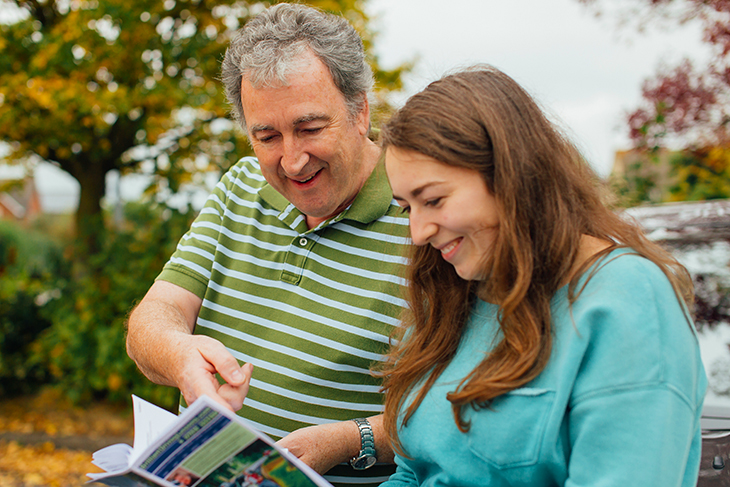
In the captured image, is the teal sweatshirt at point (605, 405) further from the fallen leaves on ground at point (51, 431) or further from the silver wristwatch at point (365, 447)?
the fallen leaves on ground at point (51, 431)

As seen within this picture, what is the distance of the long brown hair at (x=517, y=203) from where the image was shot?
112 centimetres

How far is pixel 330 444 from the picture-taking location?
62.0 inches

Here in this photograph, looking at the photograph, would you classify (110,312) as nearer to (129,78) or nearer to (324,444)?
(129,78)

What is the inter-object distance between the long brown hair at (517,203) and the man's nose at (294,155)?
47 centimetres

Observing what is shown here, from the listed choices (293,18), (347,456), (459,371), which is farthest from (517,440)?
(293,18)

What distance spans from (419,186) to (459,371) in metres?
0.40

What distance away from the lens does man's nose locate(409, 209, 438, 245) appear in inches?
47.2

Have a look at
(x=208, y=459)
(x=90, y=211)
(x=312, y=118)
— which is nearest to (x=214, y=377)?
(x=208, y=459)

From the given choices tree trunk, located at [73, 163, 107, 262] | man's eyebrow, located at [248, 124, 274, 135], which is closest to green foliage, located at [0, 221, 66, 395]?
tree trunk, located at [73, 163, 107, 262]

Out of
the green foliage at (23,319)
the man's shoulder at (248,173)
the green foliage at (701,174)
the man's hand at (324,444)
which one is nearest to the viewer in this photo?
the man's hand at (324,444)

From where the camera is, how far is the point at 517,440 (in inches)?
42.5

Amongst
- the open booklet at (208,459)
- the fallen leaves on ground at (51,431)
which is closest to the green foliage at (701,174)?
the open booklet at (208,459)

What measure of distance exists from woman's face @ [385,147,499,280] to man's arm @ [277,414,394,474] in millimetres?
622

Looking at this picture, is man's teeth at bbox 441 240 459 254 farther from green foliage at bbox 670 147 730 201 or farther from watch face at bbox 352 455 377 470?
green foliage at bbox 670 147 730 201
